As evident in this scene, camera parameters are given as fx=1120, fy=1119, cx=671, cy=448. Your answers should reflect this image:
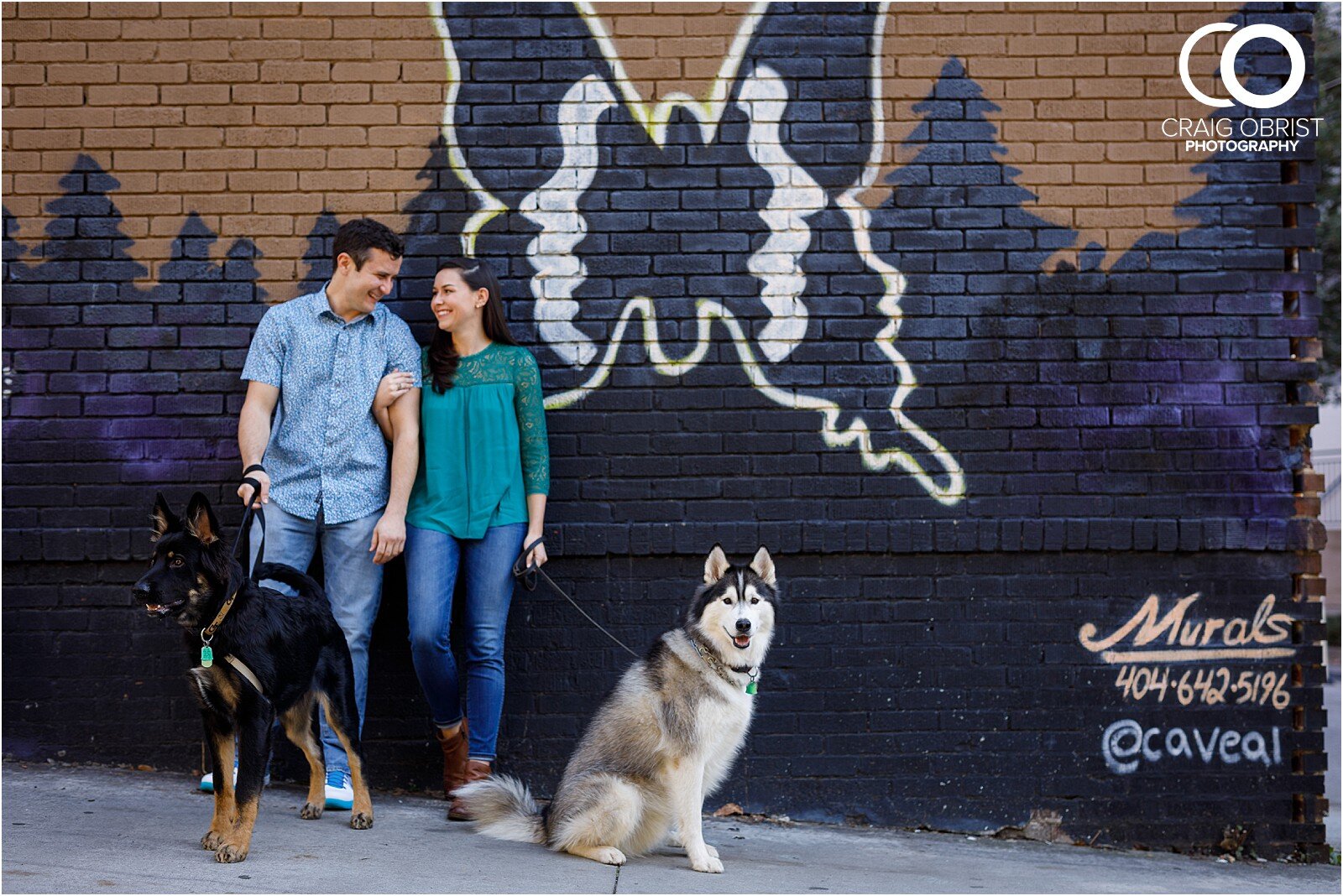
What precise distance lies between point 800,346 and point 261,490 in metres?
2.57

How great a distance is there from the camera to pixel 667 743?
4.22 metres

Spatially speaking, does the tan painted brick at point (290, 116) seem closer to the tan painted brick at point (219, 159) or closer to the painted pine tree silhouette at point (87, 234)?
the tan painted brick at point (219, 159)

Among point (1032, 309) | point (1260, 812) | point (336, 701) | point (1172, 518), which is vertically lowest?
point (1260, 812)

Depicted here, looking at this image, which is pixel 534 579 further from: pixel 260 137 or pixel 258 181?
pixel 260 137

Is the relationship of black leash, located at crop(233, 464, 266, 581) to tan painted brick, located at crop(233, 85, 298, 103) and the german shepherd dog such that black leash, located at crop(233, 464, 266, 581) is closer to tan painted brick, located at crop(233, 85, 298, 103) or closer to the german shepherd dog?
the german shepherd dog

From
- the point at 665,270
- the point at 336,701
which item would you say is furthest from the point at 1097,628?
the point at 336,701

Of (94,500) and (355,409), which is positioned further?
(94,500)

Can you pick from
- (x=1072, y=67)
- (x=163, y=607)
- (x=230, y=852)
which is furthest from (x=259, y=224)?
(x=1072, y=67)

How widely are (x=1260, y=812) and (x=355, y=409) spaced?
468 centimetres

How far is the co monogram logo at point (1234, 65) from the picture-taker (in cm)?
548

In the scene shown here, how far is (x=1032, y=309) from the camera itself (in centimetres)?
551

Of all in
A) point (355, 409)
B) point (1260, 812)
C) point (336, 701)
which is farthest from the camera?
point (1260, 812)

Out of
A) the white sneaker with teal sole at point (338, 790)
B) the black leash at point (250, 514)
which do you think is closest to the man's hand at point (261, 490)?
the black leash at point (250, 514)

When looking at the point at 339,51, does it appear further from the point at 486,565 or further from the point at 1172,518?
the point at 1172,518
